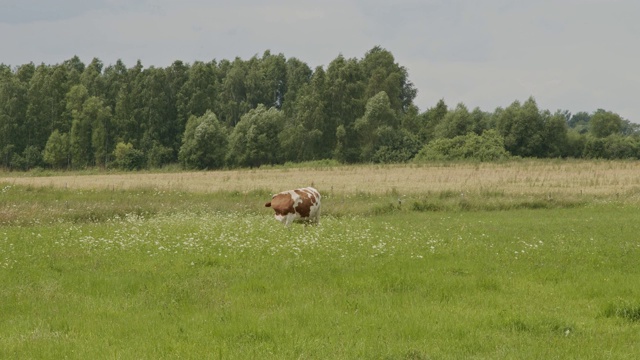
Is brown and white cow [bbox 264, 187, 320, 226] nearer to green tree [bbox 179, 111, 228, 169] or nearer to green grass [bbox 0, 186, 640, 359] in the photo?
green grass [bbox 0, 186, 640, 359]

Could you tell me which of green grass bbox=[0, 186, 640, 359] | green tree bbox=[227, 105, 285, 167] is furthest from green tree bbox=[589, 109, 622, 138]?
green grass bbox=[0, 186, 640, 359]

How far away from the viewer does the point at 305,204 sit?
25.9 meters

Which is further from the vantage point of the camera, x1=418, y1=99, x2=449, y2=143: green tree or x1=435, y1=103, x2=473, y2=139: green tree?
x1=418, y1=99, x2=449, y2=143: green tree

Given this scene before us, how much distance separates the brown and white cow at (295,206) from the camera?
83.7 feet

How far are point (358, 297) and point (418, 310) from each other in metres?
1.46

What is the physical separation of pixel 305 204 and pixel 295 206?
489 millimetres

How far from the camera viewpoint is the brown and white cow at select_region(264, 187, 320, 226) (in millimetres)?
25500

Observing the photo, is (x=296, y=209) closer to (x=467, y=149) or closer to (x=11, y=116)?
(x=467, y=149)

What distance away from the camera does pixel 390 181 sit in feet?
200

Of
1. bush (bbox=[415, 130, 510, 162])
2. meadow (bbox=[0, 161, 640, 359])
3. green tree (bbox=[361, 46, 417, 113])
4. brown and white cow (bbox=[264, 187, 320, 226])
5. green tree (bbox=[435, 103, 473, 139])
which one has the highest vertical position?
green tree (bbox=[361, 46, 417, 113])

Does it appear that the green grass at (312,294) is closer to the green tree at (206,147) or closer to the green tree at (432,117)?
the green tree at (206,147)

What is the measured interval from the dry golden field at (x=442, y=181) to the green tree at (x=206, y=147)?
109 ft

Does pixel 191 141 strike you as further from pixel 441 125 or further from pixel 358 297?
pixel 358 297

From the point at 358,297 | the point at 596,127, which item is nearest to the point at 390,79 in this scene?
the point at 596,127
